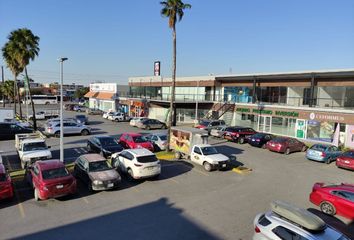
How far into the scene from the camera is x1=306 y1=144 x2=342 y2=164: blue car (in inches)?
917

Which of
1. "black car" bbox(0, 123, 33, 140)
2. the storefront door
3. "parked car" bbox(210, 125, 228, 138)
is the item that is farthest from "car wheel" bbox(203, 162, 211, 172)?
"black car" bbox(0, 123, 33, 140)

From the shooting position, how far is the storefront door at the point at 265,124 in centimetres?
3609

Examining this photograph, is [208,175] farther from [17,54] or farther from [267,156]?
[17,54]

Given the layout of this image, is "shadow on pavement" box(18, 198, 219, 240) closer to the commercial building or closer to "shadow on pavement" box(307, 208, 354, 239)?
"shadow on pavement" box(307, 208, 354, 239)

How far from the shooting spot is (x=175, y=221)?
11766mm

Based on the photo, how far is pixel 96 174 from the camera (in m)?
15.2

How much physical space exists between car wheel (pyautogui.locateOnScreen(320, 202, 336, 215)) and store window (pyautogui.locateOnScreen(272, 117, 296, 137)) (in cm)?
2141

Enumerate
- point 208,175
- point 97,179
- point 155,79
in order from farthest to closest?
point 155,79 → point 208,175 → point 97,179

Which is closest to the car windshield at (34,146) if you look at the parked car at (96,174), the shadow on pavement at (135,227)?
the parked car at (96,174)

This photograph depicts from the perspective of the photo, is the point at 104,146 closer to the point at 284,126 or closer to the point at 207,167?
the point at 207,167

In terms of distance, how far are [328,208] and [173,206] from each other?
6.80 metres

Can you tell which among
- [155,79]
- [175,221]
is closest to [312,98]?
[175,221]

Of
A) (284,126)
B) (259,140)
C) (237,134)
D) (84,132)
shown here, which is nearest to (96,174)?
(259,140)

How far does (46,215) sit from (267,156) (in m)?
18.7
